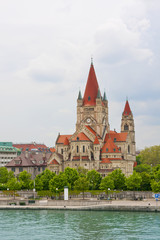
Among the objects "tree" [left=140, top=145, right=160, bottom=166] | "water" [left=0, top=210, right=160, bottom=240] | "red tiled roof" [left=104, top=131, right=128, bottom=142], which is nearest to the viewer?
"water" [left=0, top=210, right=160, bottom=240]

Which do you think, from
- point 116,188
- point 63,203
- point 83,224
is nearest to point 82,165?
point 116,188

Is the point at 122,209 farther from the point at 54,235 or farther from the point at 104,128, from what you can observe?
the point at 104,128

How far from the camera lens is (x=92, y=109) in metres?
138

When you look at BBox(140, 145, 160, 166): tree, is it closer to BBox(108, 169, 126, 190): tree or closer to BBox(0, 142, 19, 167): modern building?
BBox(0, 142, 19, 167): modern building

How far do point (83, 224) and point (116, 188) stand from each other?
39615mm

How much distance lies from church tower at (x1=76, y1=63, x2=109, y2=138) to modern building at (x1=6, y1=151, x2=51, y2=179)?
17345 mm

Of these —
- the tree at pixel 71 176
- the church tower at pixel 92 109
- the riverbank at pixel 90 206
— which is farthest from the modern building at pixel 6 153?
the riverbank at pixel 90 206

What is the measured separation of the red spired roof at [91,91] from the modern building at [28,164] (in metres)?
24.3

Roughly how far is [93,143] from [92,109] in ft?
48.3

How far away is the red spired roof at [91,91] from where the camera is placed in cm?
13912

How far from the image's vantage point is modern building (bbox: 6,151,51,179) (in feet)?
438

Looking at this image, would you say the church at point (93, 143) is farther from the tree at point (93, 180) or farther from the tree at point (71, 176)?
the tree at point (71, 176)

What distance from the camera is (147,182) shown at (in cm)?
9919

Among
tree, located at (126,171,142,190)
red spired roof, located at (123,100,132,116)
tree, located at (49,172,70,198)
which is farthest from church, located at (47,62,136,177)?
tree, located at (49,172,70,198)
